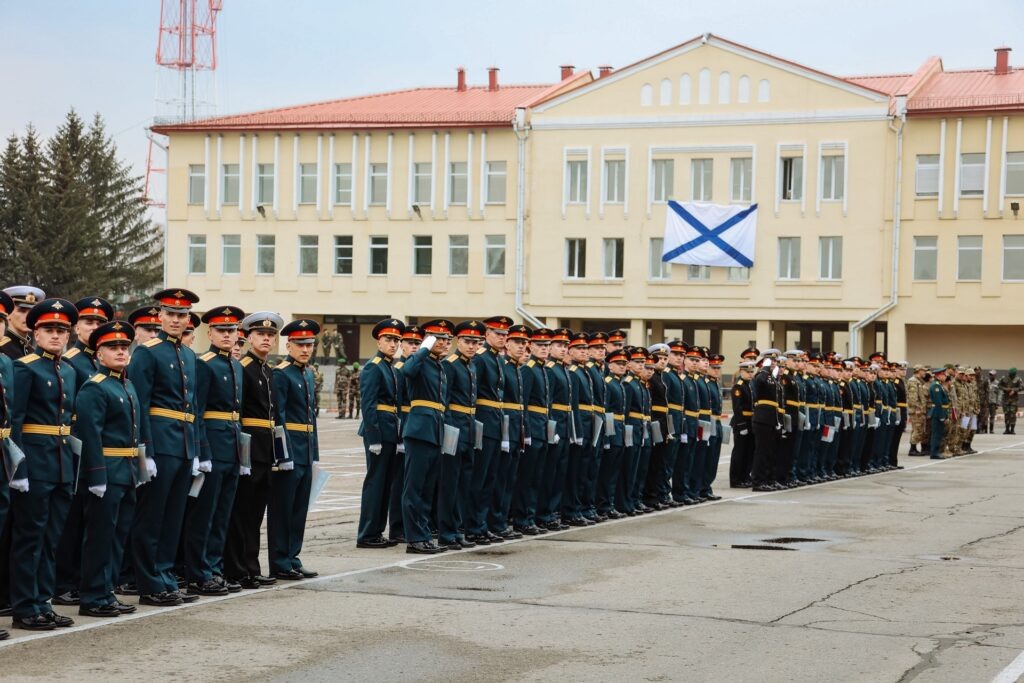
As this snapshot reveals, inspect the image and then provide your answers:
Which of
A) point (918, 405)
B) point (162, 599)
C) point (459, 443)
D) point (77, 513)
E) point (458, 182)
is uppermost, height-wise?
point (458, 182)

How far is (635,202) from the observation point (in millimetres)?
54312

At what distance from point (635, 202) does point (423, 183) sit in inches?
341

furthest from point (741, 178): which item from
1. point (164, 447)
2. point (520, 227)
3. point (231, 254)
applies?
point (164, 447)

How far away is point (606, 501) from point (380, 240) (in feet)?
137

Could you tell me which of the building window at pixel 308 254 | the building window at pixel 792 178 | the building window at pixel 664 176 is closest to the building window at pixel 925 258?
the building window at pixel 792 178

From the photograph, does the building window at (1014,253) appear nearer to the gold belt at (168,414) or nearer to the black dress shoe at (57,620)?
the gold belt at (168,414)

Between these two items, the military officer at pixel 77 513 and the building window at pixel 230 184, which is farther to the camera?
the building window at pixel 230 184

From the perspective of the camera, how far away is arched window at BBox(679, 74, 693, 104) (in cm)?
5325

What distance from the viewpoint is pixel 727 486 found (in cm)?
2288

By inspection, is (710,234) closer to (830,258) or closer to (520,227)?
(830,258)

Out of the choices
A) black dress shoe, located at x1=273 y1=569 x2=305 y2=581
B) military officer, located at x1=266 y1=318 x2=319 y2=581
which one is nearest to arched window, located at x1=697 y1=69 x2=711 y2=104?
military officer, located at x1=266 y1=318 x2=319 y2=581

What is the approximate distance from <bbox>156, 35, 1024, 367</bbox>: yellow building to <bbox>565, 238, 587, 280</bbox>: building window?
111 mm

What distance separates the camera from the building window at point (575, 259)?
5522 centimetres

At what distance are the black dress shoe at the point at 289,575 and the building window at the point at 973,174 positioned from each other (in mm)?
42940
